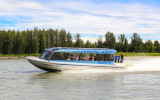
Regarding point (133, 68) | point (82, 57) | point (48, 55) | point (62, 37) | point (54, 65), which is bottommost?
point (133, 68)

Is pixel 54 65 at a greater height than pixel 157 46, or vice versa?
pixel 157 46

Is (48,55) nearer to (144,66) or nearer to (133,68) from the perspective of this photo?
(133,68)

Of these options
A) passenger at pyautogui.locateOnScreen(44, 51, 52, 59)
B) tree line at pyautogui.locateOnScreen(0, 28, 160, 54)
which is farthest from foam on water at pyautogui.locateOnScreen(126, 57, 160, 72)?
tree line at pyautogui.locateOnScreen(0, 28, 160, 54)

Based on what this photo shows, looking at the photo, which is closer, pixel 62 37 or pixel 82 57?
pixel 82 57

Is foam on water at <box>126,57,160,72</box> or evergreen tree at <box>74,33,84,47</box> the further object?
evergreen tree at <box>74,33,84,47</box>

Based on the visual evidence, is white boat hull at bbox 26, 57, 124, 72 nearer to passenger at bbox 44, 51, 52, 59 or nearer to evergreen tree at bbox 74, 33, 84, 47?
passenger at bbox 44, 51, 52, 59

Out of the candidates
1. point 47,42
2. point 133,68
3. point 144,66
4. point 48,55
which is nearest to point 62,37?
point 47,42

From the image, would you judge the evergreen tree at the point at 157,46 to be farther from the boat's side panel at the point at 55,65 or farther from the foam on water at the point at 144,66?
the boat's side panel at the point at 55,65

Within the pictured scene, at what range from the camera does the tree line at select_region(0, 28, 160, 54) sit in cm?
11581

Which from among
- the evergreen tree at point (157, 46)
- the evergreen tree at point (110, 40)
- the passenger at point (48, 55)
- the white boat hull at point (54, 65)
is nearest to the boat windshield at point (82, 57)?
the passenger at point (48, 55)

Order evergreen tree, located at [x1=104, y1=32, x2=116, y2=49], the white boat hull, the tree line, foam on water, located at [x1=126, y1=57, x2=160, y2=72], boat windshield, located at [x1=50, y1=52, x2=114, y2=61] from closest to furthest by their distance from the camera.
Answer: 1. the white boat hull
2. boat windshield, located at [x1=50, y1=52, x2=114, y2=61]
3. foam on water, located at [x1=126, y1=57, x2=160, y2=72]
4. the tree line
5. evergreen tree, located at [x1=104, y1=32, x2=116, y2=49]

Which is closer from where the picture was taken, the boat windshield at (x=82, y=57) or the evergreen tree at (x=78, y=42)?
the boat windshield at (x=82, y=57)

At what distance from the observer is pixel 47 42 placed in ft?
422

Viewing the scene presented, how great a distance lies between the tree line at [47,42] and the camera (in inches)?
4560
